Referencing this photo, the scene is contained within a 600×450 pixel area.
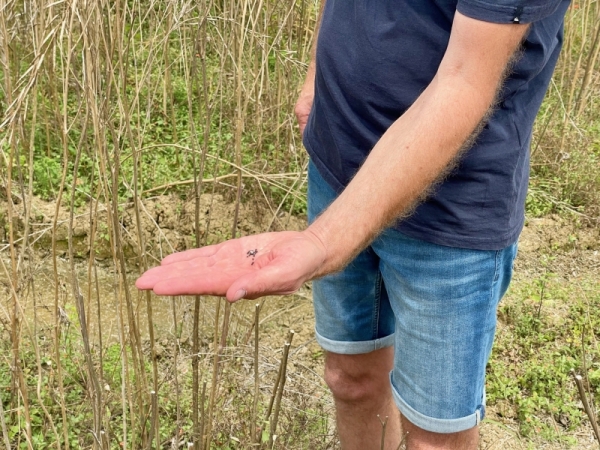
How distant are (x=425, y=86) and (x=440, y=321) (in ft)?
1.15

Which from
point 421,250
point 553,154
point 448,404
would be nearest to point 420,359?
point 448,404

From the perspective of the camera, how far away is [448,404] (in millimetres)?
1121

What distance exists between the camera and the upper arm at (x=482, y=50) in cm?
84

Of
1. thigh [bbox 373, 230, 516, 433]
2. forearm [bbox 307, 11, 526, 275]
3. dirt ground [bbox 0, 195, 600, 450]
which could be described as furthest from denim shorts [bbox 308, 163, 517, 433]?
dirt ground [bbox 0, 195, 600, 450]

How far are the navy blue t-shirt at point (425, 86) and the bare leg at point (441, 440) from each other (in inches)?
12.9

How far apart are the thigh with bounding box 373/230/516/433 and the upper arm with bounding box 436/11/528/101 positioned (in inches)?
10.9

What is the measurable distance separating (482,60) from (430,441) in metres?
0.63

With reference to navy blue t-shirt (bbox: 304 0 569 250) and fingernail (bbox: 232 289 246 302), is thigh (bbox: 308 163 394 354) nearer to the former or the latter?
navy blue t-shirt (bbox: 304 0 569 250)

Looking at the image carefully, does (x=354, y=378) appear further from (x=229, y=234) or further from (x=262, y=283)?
(x=229, y=234)

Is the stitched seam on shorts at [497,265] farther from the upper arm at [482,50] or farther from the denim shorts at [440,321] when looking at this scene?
the upper arm at [482,50]

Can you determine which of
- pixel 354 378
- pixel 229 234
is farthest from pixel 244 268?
pixel 229 234

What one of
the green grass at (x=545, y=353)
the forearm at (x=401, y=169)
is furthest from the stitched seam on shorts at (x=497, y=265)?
the green grass at (x=545, y=353)

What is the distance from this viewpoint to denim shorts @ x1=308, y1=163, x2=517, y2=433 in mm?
1063

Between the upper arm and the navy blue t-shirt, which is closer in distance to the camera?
the upper arm
